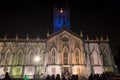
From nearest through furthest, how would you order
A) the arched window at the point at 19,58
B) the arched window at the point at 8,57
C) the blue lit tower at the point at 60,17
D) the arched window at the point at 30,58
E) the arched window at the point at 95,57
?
the arched window at the point at 8,57
the arched window at the point at 19,58
the arched window at the point at 30,58
the arched window at the point at 95,57
the blue lit tower at the point at 60,17

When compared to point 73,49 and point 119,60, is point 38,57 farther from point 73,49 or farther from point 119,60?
point 119,60

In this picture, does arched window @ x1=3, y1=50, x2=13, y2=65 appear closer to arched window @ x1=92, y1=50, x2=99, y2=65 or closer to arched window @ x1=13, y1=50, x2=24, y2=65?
arched window @ x1=13, y1=50, x2=24, y2=65

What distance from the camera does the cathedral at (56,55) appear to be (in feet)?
120

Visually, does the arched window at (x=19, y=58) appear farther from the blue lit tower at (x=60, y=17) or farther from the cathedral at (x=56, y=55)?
the blue lit tower at (x=60, y=17)

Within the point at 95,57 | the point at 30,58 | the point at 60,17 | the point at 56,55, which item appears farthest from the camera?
the point at 60,17

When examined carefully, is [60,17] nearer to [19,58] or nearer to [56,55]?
[56,55]

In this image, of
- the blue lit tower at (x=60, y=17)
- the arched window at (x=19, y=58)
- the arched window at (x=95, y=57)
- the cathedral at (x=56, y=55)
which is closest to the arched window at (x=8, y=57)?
the cathedral at (x=56, y=55)

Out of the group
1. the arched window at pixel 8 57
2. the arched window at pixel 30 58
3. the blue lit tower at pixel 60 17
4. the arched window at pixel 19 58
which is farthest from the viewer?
the blue lit tower at pixel 60 17

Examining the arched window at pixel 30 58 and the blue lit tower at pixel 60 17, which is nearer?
the arched window at pixel 30 58

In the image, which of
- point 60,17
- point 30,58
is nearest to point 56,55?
point 30,58

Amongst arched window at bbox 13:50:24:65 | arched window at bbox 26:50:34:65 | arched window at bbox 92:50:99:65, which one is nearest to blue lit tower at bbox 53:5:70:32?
arched window at bbox 26:50:34:65

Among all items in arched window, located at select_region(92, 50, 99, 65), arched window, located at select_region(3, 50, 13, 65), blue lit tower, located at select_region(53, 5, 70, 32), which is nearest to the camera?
arched window, located at select_region(3, 50, 13, 65)

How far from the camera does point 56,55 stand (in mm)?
37500

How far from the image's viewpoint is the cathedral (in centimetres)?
3650
